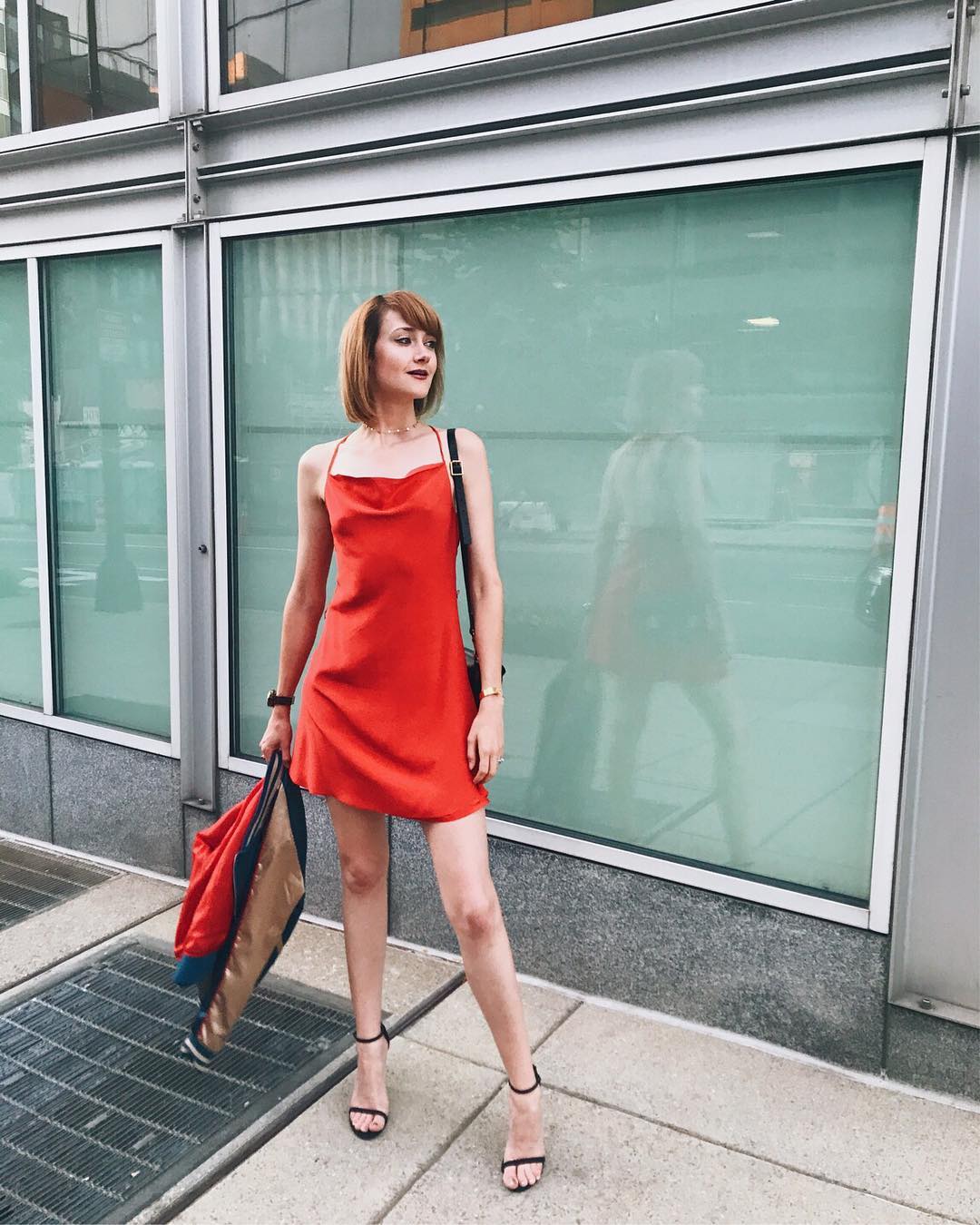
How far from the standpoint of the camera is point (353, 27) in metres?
3.96

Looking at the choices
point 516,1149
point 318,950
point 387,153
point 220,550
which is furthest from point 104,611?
point 516,1149

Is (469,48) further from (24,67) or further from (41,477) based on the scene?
(41,477)

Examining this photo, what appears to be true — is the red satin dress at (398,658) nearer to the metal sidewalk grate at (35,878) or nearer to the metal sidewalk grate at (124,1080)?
the metal sidewalk grate at (124,1080)

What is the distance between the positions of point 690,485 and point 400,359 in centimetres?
116

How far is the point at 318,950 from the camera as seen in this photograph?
13.4 feet

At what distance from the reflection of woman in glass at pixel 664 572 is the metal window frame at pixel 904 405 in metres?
0.21

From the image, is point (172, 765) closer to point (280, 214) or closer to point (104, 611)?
point (104, 611)

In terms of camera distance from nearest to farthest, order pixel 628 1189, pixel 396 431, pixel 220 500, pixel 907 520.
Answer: pixel 628 1189 < pixel 396 431 < pixel 907 520 < pixel 220 500

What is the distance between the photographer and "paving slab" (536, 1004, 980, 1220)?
2.83 metres

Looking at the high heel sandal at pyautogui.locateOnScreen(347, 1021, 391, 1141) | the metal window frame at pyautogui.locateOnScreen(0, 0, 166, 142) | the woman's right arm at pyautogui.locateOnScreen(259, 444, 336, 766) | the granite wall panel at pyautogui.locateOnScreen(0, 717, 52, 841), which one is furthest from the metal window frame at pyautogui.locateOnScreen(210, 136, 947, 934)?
the granite wall panel at pyautogui.locateOnScreen(0, 717, 52, 841)

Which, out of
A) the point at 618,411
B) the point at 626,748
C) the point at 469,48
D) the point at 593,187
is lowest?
the point at 626,748

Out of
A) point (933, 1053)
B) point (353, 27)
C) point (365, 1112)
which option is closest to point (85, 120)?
point (353, 27)

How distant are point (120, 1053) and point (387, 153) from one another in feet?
10.3

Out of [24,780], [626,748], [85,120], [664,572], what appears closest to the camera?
[664,572]
